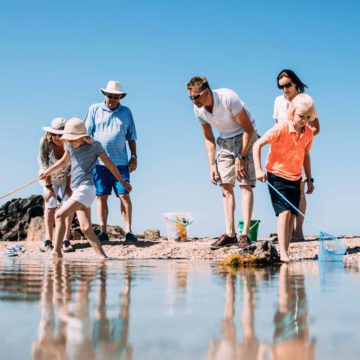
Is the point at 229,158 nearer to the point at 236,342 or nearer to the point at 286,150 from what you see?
the point at 286,150

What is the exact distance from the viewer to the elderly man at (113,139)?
28.3 ft

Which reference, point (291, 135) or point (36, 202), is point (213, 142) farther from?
point (36, 202)

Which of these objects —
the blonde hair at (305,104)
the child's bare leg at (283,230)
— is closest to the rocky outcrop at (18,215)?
the child's bare leg at (283,230)

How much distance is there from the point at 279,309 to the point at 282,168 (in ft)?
12.2

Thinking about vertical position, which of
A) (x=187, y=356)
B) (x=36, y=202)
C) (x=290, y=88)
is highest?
(x=290, y=88)

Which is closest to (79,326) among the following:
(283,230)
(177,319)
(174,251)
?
(177,319)

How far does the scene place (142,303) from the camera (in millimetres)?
2504

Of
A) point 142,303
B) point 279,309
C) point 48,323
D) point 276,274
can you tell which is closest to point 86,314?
point 48,323

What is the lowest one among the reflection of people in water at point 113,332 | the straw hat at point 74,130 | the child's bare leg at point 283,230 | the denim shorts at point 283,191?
the reflection of people in water at point 113,332

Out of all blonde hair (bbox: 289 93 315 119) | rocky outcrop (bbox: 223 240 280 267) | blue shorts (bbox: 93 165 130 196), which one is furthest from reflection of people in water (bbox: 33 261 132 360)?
blue shorts (bbox: 93 165 130 196)

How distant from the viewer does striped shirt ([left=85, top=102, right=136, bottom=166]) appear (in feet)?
28.5

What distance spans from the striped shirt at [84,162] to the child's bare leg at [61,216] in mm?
241

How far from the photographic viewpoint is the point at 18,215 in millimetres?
12250

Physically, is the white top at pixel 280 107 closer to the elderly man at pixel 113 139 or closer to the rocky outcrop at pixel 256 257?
the rocky outcrop at pixel 256 257
